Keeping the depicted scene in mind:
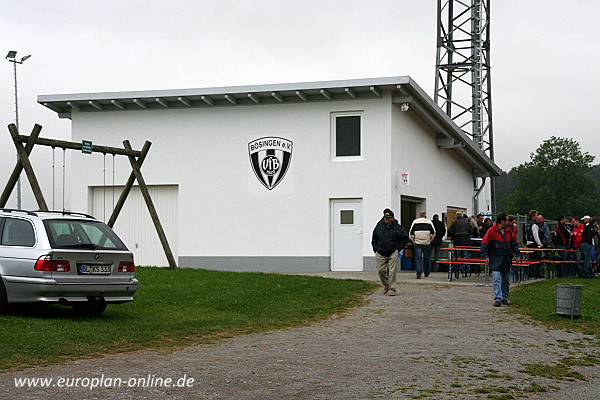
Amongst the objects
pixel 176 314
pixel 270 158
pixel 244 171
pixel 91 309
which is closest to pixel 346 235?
pixel 270 158

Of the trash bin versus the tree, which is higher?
the tree

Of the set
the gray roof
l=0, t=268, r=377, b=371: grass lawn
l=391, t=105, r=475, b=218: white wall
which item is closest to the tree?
l=391, t=105, r=475, b=218: white wall

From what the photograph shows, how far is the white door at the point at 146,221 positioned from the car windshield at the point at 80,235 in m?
12.9

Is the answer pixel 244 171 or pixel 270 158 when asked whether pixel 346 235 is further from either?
pixel 244 171

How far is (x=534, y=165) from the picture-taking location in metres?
86.9

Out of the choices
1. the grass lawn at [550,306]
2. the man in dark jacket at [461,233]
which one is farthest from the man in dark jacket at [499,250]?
the man in dark jacket at [461,233]

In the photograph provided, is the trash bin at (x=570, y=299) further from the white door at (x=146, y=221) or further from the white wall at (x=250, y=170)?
the white door at (x=146, y=221)

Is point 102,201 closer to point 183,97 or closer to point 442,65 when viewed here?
point 183,97

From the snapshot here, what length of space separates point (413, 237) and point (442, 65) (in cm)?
1681

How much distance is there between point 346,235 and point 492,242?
8890mm

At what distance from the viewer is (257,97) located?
24.6 m

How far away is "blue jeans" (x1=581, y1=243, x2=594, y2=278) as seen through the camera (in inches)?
915

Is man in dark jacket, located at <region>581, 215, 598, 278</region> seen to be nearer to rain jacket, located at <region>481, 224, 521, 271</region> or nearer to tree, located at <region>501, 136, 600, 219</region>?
rain jacket, located at <region>481, 224, 521, 271</region>

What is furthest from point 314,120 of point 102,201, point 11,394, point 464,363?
point 11,394
